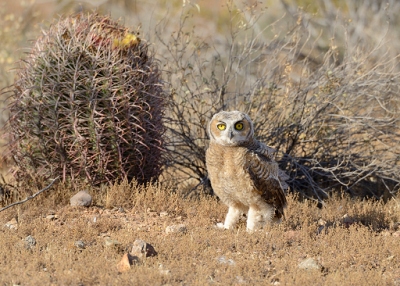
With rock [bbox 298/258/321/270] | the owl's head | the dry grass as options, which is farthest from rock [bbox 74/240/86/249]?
rock [bbox 298/258/321/270]

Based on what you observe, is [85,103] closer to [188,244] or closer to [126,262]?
[188,244]

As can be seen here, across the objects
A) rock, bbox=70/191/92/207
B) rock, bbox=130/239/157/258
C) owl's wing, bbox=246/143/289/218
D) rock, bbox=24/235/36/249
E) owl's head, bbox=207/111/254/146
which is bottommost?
rock, bbox=24/235/36/249

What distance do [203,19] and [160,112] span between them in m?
12.3

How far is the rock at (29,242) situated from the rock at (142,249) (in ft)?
3.11

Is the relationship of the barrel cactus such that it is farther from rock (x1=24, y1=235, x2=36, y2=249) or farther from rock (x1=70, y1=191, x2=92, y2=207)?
rock (x1=24, y1=235, x2=36, y2=249)

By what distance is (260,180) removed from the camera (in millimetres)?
5977

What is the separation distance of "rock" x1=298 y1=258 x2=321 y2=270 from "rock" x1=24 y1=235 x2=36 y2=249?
238cm

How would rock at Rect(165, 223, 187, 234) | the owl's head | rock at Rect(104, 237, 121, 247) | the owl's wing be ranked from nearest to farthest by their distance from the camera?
1. rock at Rect(104, 237, 121, 247)
2. the owl's head
3. the owl's wing
4. rock at Rect(165, 223, 187, 234)

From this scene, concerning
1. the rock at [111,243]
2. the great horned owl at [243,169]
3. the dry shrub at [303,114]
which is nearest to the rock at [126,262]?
the rock at [111,243]

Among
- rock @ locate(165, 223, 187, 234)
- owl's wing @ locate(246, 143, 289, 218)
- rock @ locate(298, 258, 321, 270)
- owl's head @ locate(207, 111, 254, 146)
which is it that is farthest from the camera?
rock @ locate(165, 223, 187, 234)

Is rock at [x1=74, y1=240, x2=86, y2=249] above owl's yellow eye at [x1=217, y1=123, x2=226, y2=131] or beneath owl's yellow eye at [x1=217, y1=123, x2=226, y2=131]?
beneath

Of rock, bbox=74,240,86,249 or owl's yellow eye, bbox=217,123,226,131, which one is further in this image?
owl's yellow eye, bbox=217,123,226,131

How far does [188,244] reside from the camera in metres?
5.55

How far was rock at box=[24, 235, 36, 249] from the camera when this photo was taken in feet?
18.1
